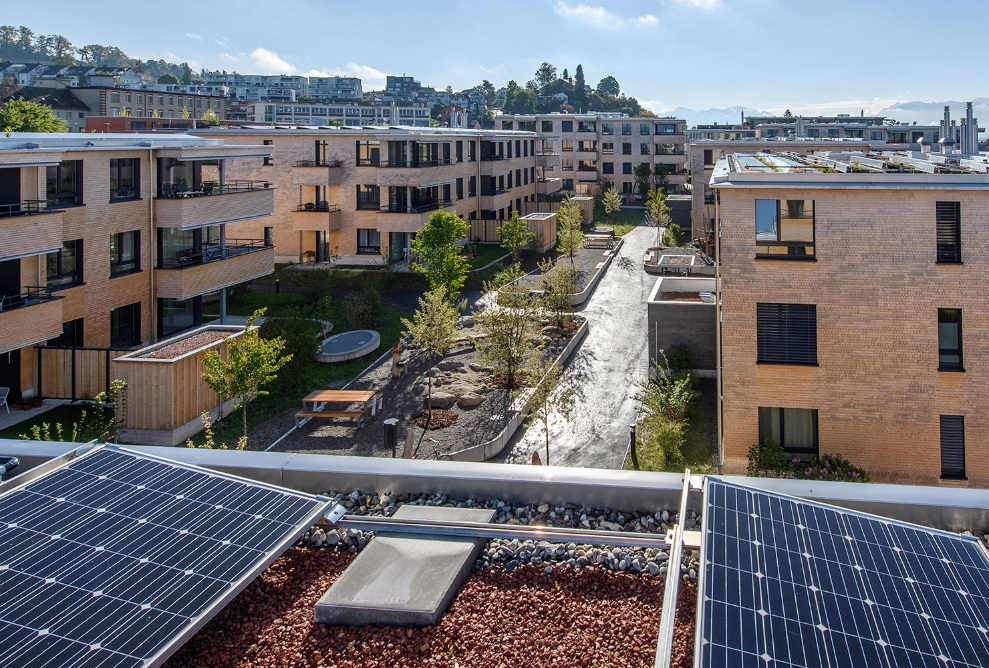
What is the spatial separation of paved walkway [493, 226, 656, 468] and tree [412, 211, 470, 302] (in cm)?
660

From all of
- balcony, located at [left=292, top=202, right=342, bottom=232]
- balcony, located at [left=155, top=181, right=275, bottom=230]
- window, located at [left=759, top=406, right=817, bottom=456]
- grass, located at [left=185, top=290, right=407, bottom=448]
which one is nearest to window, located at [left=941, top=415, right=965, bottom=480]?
window, located at [left=759, top=406, right=817, bottom=456]

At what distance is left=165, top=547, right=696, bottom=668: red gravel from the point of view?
654 centimetres

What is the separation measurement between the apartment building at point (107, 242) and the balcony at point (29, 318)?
3 cm

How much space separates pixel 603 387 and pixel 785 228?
Answer: 430 inches

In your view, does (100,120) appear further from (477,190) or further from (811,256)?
(811,256)

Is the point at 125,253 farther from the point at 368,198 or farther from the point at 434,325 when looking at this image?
the point at 368,198

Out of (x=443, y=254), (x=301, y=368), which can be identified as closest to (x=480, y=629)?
(x=301, y=368)

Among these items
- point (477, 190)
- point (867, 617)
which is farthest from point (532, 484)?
point (477, 190)

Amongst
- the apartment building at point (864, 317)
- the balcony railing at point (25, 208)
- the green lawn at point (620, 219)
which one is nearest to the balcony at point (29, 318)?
the balcony railing at point (25, 208)

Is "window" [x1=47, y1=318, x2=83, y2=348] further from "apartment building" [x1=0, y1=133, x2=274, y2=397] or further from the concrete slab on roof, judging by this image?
the concrete slab on roof

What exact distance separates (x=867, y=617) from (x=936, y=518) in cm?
303

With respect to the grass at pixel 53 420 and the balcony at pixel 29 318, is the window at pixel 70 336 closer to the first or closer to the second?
the balcony at pixel 29 318

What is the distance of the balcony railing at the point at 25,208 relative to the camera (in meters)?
24.8

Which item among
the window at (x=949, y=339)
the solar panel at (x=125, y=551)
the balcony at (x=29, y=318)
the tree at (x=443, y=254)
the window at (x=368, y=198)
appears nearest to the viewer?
the solar panel at (x=125, y=551)
